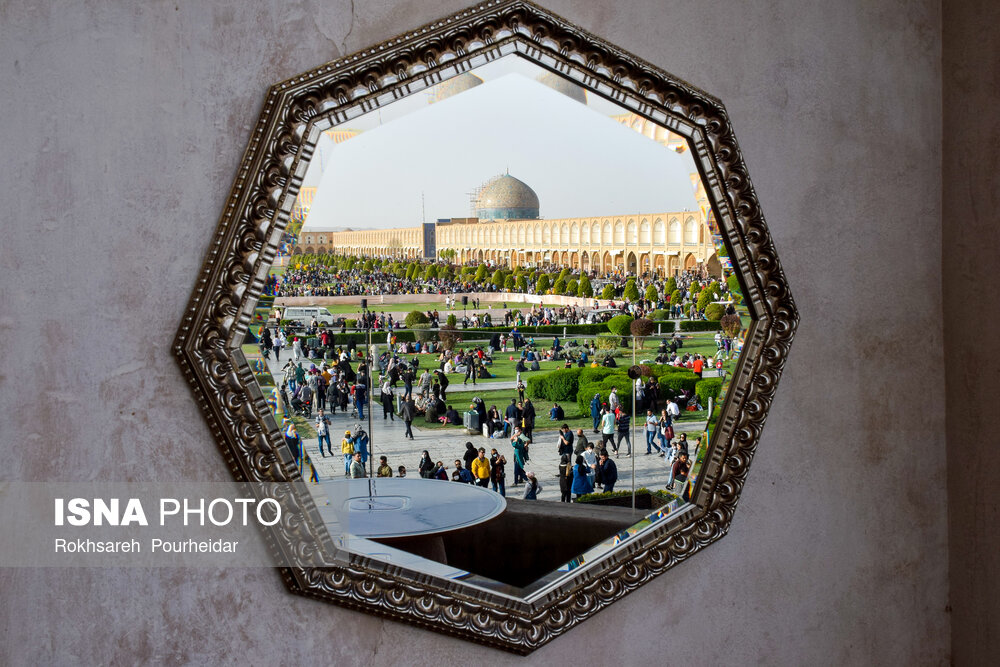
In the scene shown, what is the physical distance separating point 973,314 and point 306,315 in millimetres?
1883

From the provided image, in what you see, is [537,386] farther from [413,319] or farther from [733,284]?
[733,284]

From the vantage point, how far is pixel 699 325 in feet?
7.90

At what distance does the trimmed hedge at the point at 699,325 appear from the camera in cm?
239

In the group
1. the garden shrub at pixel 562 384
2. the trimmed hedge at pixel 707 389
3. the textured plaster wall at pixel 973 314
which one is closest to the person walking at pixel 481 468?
the garden shrub at pixel 562 384

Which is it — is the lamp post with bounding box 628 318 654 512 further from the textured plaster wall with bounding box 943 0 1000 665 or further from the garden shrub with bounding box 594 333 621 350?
the textured plaster wall with bounding box 943 0 1000 665

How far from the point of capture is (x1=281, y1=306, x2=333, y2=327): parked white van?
2072 millimetres

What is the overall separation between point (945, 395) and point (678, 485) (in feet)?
3.07

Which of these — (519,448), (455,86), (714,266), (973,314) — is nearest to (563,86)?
(455,86)

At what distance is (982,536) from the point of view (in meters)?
2.60

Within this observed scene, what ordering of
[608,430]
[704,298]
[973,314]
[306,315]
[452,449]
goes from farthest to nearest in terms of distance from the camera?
1. [973,314]
2. [704,298]
3. [608,430]
4. [452,449]
5. [306,315]

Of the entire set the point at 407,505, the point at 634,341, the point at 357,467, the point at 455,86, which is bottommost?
the point at 407,505

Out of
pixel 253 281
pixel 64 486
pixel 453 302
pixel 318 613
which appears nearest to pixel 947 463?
pixel 453 302

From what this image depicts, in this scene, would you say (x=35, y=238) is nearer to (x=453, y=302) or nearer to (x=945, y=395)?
(x=453, y=302)

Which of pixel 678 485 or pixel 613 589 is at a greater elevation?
pixel 678 485
